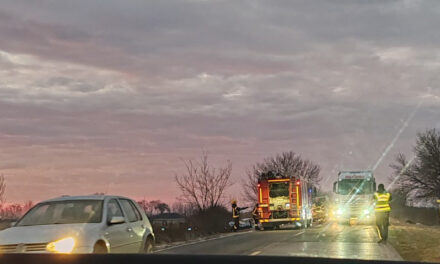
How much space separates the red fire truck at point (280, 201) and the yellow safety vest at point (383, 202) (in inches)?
524

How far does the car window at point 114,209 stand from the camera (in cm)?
1061

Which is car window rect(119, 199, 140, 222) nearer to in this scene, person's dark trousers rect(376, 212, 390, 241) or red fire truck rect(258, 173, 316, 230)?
person's dark trousers rect(376, 212, 390, 241)

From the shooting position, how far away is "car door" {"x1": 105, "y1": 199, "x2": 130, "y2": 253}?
392 inches

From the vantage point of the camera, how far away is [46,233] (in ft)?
30.3

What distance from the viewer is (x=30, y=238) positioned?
9.09m

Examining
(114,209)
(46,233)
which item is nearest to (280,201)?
(114,209)

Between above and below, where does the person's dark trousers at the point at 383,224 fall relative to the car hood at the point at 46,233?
below

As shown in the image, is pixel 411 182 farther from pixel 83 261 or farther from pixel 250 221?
pixel 83 261

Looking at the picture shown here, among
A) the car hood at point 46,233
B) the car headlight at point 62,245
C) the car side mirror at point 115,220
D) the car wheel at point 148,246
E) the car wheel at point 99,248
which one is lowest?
the car wheel at point 148,246

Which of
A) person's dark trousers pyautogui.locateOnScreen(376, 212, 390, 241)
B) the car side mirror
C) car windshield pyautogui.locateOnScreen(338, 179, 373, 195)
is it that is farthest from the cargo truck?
the car side mirror

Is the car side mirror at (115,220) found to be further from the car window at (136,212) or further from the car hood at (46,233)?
the car window at (136,212)

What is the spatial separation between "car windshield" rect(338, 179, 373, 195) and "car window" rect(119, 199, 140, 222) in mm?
28428

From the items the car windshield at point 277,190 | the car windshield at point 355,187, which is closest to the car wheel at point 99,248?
the car windshield at point 277,190

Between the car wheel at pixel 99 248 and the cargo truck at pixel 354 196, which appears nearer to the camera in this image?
the car wheel at pixel 99 248
